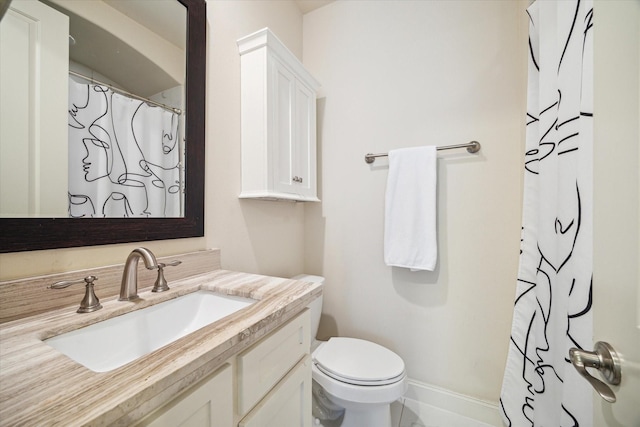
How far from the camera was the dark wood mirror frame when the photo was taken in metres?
0.62

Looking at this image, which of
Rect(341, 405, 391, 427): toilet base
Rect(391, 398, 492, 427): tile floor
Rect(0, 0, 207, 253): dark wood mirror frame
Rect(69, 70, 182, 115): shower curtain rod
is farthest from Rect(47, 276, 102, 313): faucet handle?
Rect(391, 398, 492, 427): tile floor

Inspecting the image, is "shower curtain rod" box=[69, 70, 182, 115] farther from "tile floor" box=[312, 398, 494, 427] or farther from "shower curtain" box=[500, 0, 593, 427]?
"tile floor" box=[312, 398, 494, 427]

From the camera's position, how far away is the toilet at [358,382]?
1.05 meters

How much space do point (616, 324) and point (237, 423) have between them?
74 centimetres

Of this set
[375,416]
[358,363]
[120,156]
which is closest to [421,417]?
[375,416]

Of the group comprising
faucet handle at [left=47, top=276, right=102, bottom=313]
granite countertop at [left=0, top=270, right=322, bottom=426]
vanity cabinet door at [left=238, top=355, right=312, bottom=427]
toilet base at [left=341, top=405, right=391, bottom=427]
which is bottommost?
toilet base at [left=341, top=405, right=391, bottom=427]

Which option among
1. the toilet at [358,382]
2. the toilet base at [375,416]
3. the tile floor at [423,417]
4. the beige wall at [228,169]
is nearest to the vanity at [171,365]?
the beige wall at [228,169]

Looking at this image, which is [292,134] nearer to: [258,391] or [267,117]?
[267,117]

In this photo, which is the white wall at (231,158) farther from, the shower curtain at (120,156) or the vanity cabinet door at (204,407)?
the vanity cabinet door at (204,407)

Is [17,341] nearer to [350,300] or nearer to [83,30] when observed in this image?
[83,30]

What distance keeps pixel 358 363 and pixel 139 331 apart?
3.06ft

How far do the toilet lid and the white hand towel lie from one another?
476 millimetres

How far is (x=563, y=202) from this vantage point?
0.67 meters

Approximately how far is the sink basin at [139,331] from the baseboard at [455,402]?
49.5 inches
